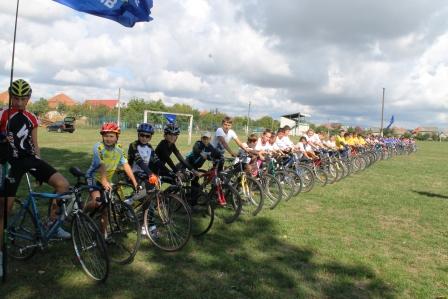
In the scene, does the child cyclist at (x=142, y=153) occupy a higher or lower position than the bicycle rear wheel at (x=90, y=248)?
higher

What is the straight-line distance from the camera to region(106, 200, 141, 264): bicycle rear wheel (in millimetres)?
4756

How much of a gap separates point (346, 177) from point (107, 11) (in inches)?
382

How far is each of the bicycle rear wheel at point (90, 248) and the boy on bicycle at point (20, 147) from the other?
0.22 meters

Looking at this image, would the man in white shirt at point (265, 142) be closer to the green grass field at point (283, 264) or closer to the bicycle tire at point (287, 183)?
the bicycle tire at point (287, 183)

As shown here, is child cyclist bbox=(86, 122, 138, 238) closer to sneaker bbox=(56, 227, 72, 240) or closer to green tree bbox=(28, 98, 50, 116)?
sneaker bbox=(56, 227, 72, 240)

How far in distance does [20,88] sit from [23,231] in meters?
1.51

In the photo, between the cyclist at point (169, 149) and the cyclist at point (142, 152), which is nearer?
the cyclist at point (142, 152)

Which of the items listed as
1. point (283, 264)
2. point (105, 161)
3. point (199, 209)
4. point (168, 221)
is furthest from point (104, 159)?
point (283, 264)

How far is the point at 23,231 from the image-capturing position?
451 centimetres

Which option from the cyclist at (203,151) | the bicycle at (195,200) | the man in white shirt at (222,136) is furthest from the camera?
the man in white shirt at (222,136)

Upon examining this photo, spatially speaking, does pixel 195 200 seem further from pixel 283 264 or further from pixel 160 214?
pixel 283 264

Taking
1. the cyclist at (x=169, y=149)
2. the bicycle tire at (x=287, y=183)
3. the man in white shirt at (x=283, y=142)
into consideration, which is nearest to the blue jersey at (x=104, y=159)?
the cyclist at (x=169, y=149)

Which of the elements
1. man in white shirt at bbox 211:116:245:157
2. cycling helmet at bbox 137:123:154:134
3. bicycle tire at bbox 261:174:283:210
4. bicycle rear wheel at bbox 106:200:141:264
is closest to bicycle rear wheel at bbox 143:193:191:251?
bicycle rear wheel at bbox 106:200:141:264

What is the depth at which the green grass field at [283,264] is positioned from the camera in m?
4.27
